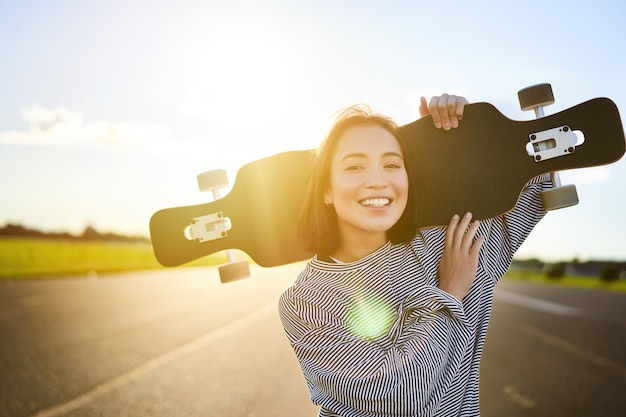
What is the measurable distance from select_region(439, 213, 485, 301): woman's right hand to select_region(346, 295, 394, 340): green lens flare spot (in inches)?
Result: 9.8

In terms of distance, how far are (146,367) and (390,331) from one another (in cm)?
676

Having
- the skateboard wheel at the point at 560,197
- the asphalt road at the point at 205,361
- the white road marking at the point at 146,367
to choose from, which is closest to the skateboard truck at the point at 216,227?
the skateboard wheel at the point at 560,197

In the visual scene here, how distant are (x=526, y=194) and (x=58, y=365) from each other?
23.9 feet

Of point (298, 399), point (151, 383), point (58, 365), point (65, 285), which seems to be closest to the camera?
point (298, 399)

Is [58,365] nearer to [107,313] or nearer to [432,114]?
[107,313]

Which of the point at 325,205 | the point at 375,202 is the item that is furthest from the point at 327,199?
the point at 375,202

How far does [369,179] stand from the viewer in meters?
2.33

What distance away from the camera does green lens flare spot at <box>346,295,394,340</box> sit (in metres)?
2.24

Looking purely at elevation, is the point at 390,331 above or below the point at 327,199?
below

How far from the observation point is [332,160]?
245 cm

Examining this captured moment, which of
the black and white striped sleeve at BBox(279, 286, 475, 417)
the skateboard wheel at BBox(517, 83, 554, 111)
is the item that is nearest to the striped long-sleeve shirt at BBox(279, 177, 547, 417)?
the black and white striped sleeve at BBox(279, 286, 475, 417)

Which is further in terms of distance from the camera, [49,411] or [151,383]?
[151,383]

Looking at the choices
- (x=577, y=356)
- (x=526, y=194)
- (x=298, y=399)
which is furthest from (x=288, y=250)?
(x=577, y=356)

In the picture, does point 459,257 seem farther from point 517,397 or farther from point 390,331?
point 517,397
